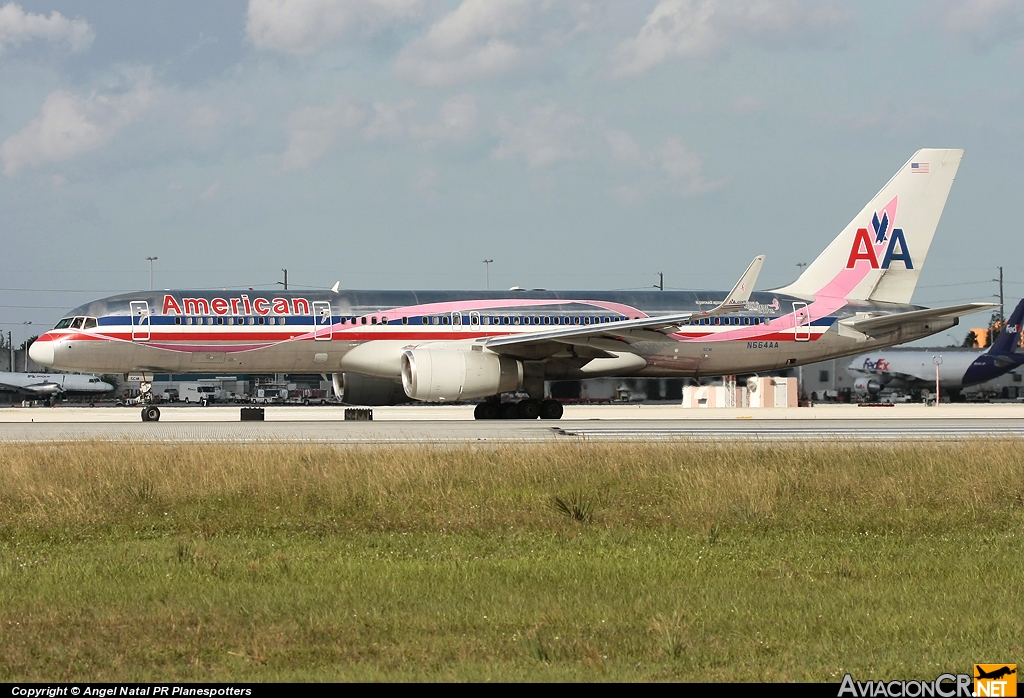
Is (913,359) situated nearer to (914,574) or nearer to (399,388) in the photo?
(399,388)

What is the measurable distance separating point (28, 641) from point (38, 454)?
10258 millimetres

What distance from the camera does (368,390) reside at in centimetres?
3356

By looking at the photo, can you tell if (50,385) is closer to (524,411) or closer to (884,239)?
(524,411)

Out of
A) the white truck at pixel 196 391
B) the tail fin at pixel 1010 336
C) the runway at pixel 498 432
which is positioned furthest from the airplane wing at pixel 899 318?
the white truck at pixel 196 391

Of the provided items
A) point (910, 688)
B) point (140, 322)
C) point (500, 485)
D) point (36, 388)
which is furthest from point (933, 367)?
point (910, 688)

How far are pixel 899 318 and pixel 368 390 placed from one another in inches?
637

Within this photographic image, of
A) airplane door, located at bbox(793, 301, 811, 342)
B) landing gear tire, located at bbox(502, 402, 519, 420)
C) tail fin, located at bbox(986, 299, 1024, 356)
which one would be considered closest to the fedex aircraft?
tail fin, located at bbox(986, 299, 1024, 356)

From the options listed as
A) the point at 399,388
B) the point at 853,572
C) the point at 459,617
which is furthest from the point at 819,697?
the point at 399,388

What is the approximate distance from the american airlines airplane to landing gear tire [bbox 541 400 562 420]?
4 centimetres

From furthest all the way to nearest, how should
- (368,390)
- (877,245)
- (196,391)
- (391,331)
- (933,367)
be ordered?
(196,391) → (933,367) → (877,245) → (368,390) → (391,331)

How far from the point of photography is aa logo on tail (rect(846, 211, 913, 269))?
34719mm

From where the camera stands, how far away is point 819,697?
563 cm

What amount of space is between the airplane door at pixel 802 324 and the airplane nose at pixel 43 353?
2180 centimetres

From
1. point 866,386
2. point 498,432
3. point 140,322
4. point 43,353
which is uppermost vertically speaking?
point 140,322
